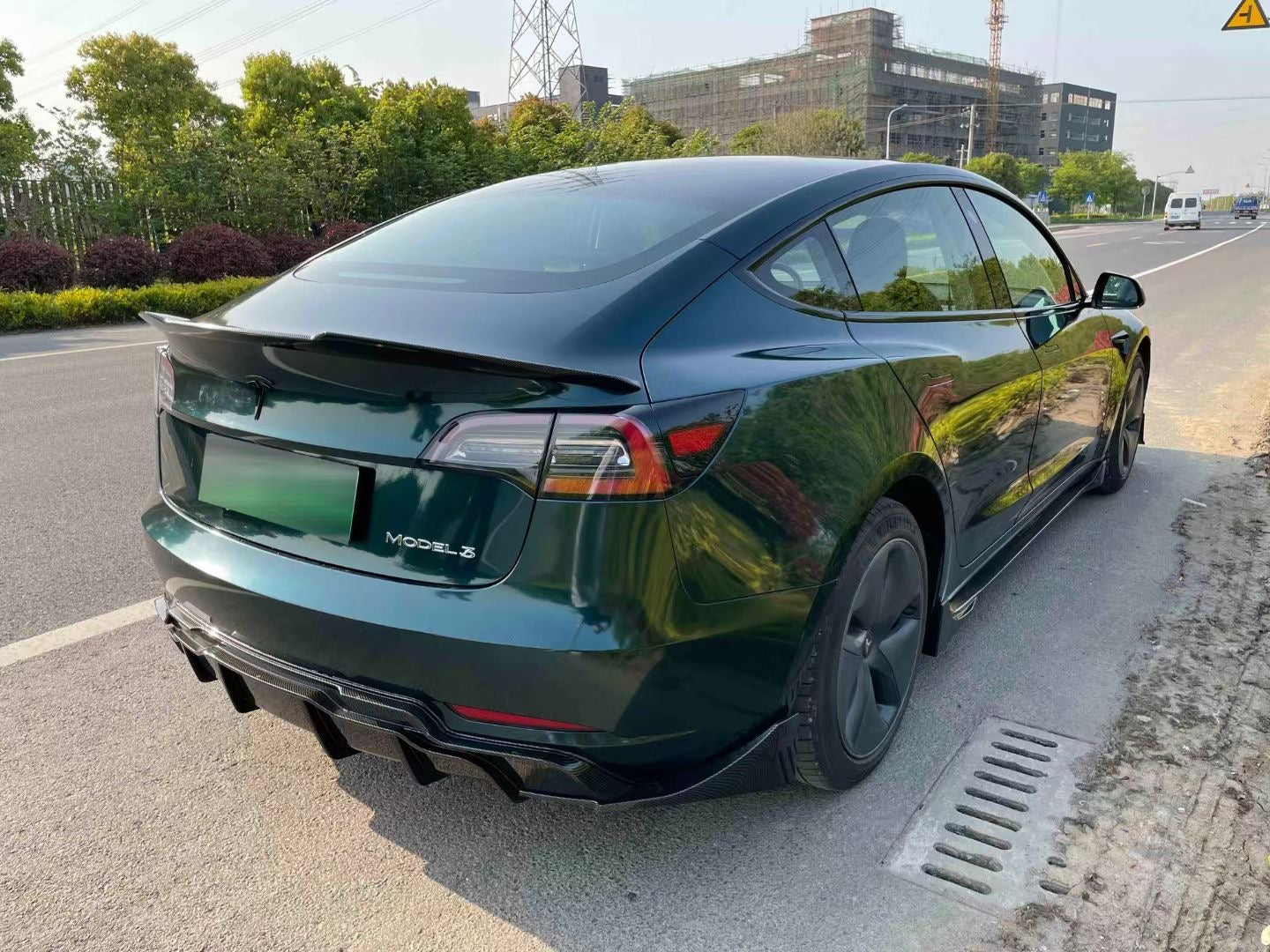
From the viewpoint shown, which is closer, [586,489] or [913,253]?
[586,489]

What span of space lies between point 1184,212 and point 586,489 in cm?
6274

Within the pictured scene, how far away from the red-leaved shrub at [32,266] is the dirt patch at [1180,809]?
54.9 feet

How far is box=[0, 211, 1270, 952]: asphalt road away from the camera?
204 centimetres

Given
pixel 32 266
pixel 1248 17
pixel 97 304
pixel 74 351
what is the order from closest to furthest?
pixel 74 351 → pixel 1248 17 → pixel 97 304 → pixel 32 266

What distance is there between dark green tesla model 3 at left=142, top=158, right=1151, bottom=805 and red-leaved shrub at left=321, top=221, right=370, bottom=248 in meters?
19.8

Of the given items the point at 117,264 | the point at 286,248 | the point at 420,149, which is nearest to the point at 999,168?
the point at 420,149

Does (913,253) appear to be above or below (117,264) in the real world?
above

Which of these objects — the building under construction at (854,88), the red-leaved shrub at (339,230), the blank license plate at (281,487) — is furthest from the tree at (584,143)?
the building under construction at (854,88)

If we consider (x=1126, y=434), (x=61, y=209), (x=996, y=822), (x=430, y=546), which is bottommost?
(x=996, y=822)

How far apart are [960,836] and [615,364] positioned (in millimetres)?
1443

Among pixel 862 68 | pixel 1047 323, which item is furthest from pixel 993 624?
pixel 862 68

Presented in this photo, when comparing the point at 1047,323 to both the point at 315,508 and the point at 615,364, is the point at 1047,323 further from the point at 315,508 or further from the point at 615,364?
the point at 315,508

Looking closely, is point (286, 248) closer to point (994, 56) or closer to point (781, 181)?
point (781, 181)

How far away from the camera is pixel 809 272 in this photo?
7.95 feet
